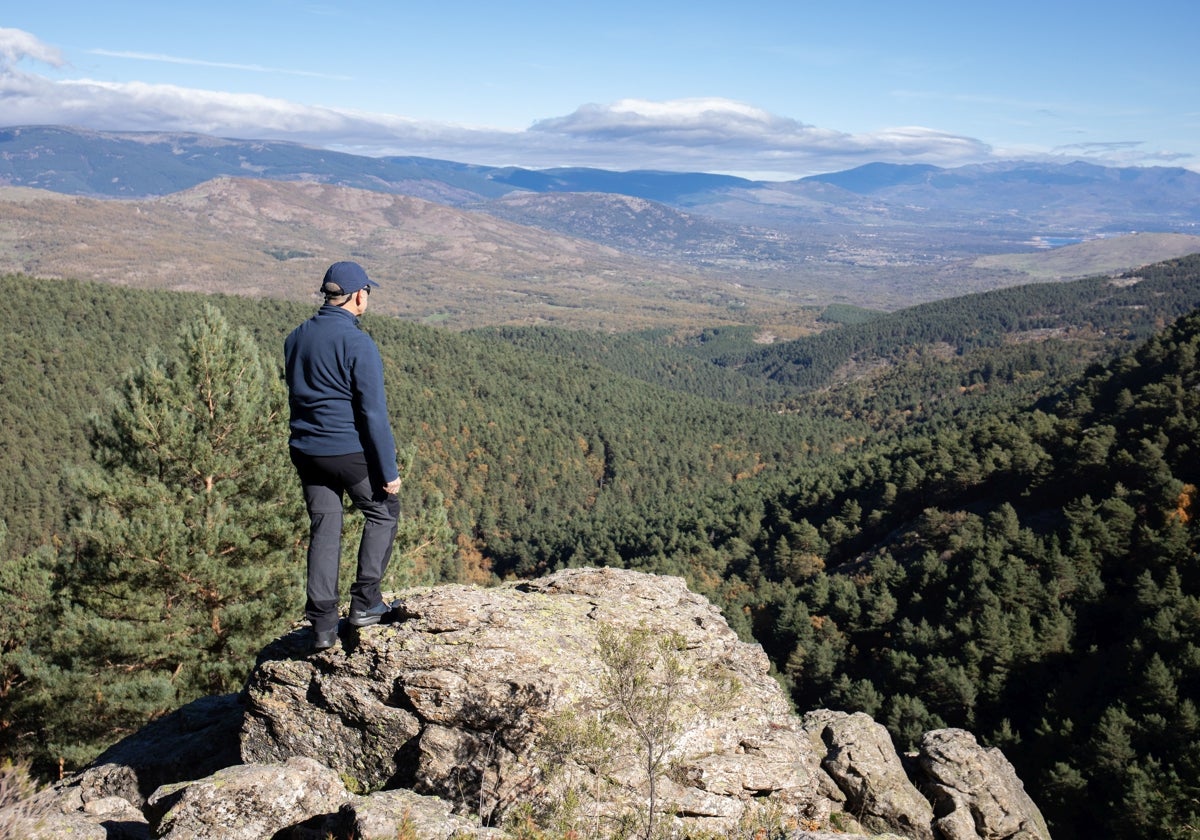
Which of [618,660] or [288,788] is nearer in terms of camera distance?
[288,788]

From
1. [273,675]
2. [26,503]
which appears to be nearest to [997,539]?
[273,675]

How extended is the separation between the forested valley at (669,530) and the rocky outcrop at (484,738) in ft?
24.8

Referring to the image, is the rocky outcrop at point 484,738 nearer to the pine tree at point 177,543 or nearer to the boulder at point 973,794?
the boulder at point 973,794

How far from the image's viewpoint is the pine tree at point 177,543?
1636cm

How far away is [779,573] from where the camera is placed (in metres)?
79.9

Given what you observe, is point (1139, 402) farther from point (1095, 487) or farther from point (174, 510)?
point (174, 510)

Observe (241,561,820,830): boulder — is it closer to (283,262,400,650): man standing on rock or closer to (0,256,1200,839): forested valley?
(283,262,400,650): man standing on rock

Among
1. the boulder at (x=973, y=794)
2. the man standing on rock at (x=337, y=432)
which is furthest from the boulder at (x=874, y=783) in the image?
the man standing on rock at (x=337, y=432)

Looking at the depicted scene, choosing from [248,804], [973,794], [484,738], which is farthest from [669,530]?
[248,804]

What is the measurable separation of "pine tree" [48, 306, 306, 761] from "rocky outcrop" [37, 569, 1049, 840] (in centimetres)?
619

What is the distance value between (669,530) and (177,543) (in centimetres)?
7940

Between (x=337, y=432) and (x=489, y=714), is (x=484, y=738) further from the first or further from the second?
(x=337, y=432)

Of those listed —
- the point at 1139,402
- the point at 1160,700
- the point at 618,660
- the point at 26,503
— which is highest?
the point at 618,660

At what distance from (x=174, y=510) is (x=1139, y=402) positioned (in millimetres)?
86766
